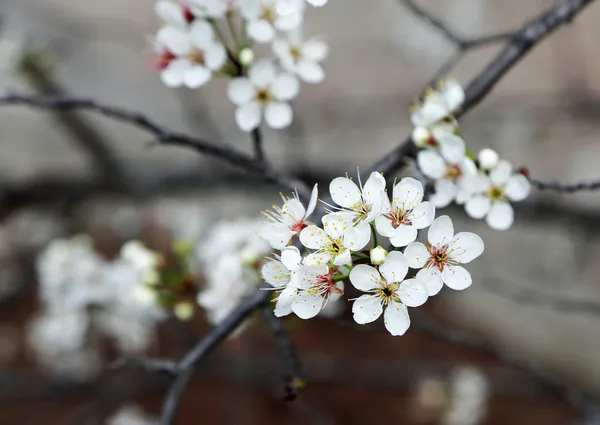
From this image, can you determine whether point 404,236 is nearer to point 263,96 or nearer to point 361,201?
point 361,201

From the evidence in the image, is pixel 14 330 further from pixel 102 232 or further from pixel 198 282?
pixel 198 282

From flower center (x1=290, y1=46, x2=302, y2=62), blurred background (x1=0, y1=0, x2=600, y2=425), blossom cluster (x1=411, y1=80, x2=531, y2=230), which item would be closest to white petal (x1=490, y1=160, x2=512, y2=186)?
blossom cluster (x1=411, y1=80, x2=531, y2=230)

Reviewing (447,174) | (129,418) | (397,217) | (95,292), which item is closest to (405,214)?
(397,217)

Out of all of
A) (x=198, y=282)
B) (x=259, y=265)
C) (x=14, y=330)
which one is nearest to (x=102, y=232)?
(x=14, y=330)

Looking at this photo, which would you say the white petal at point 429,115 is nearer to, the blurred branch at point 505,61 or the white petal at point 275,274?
the blurred branch at point 505,61

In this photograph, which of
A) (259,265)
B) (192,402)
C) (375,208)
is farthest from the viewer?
(192,402)

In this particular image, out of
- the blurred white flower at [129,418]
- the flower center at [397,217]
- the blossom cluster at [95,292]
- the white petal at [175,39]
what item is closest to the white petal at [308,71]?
the white petal at [175,39]
